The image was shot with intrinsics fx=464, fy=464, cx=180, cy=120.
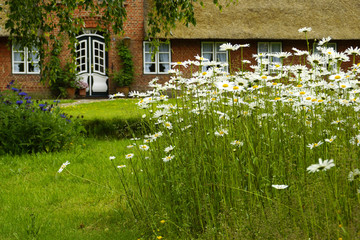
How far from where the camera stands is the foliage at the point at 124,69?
16.3 meters

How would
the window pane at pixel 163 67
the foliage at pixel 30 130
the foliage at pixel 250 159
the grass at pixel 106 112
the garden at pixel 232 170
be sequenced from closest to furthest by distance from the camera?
the garden at pixel 232 170 → the foliage at pixel 250 159 → the foliage at pixel 30 130 → the grass at pixel 106 112 → the window pane at pixel 163 67

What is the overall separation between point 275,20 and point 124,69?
6.24m

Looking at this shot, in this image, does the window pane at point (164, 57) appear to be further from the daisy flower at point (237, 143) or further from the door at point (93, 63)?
the daisy flower at point (237, 143)

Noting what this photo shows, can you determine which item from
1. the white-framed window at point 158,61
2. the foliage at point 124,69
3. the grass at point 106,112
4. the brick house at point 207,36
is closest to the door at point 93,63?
the brick house at point 207,36

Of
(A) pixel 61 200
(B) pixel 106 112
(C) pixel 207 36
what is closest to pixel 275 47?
(C) pixel 207 36

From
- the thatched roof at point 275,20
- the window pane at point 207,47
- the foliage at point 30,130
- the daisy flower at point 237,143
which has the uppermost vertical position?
the thatched roof at point 275,20

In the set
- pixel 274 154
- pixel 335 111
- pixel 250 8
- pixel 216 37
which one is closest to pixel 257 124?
pixel 274 154

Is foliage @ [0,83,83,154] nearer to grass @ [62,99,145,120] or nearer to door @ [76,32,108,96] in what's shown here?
grass @ [62,99,145,120]

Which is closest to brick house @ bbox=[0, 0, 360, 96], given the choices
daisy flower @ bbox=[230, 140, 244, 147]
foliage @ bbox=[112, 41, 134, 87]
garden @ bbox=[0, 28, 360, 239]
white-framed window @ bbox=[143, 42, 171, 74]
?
white-framed window @ bbox=[143, 42, 171, 74]

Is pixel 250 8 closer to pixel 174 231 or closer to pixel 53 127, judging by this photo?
pixel 53 127

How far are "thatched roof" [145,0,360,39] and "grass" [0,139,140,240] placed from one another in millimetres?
11460

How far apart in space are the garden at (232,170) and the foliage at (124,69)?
11371 mm

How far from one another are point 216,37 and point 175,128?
13964 millimetres

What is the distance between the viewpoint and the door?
16.4 m
